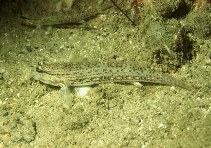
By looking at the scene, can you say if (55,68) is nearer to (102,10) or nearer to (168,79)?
(102,10)

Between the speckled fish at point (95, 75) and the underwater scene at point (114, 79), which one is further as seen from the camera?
the speckled fish at point (95, 75)

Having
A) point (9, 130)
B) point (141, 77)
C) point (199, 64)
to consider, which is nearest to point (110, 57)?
point (141, 77)

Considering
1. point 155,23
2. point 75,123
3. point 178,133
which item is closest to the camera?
point 178,133

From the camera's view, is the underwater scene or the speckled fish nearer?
the underwater scene
